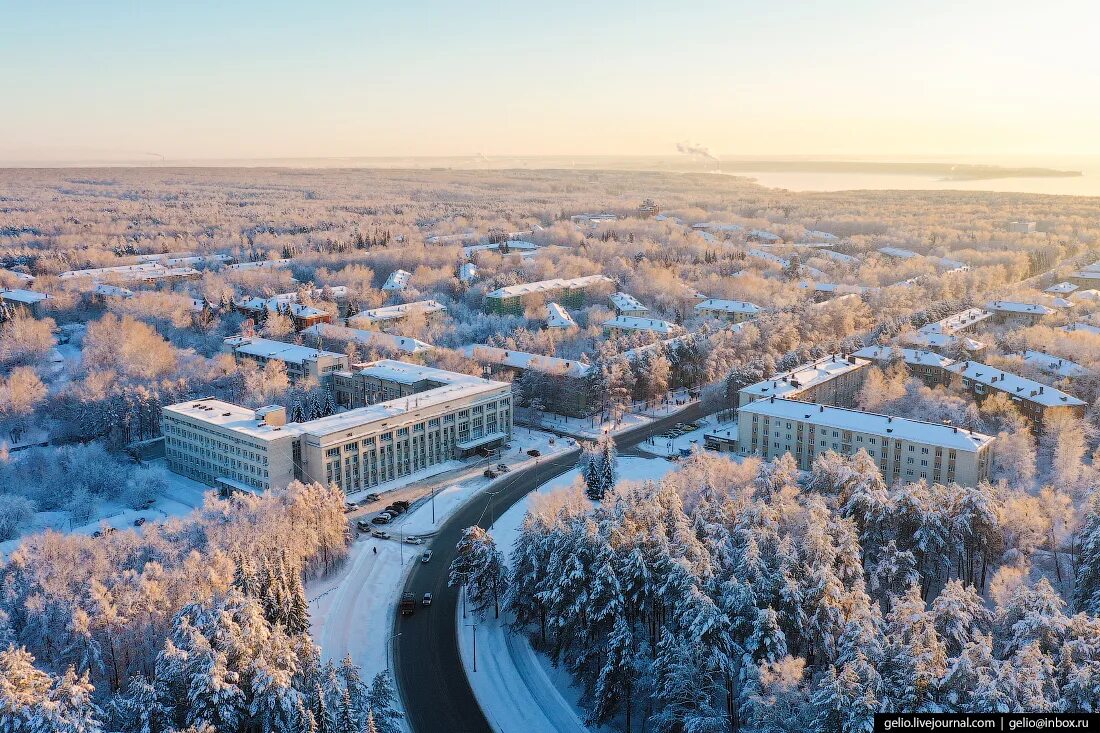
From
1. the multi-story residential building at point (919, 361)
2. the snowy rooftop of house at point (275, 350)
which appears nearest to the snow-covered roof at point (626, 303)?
the multi-story residential building at point (919, 361)

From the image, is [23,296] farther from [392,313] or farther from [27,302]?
[392,313]

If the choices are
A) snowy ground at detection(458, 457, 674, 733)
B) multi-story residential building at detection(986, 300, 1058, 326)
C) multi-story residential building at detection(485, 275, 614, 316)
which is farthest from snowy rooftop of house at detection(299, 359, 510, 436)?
multi-story residential building at detection(986, 300, 1058, 326)

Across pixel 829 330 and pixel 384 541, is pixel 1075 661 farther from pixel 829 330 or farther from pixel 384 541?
pixel 829 330

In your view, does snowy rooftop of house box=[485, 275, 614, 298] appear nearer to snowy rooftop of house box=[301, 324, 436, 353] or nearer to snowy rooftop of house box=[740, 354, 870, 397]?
snowy rooftop of house box=[301, 324, 436, 353]

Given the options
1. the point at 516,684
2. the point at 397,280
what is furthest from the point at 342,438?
the point at 397,280

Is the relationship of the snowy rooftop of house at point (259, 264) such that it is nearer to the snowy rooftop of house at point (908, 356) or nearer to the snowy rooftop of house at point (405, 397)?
the snowy rooftop of house at point (405, 397)
